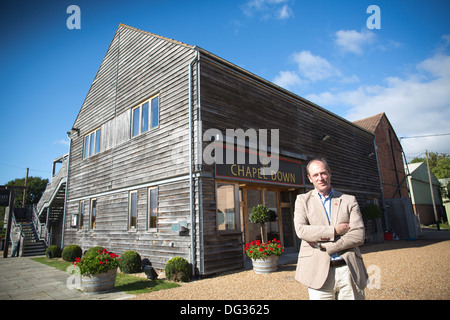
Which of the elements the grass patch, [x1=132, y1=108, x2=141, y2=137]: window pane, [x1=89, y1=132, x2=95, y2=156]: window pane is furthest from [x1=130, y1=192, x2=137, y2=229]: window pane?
[x1=89, y1=132, x2=95, y2=156]: window pane

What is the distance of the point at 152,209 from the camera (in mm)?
10008

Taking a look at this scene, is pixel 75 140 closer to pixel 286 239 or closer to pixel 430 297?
pixel 286 239

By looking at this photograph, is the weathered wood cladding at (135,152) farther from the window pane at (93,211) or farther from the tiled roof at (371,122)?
the tiled roof at (371,122)

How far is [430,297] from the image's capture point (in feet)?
16.5

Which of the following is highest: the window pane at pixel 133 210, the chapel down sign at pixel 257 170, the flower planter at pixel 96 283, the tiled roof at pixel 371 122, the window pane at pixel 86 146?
the tiled roof at pixel 371 122

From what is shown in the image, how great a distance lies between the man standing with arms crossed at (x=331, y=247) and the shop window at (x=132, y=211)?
933 centimetres

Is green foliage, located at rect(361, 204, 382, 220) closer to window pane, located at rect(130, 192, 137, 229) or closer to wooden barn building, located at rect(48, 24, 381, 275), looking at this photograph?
wooden barn building, located at rect(48, 24, 381, 275)

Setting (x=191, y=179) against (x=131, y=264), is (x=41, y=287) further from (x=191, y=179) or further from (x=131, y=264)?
(x=191, y=179)

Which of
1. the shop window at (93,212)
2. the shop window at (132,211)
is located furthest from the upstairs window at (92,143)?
the shop window at (132,211)

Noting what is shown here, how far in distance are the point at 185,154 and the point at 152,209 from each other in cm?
276

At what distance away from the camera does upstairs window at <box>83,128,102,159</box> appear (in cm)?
1412

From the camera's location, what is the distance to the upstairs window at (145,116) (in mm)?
10727

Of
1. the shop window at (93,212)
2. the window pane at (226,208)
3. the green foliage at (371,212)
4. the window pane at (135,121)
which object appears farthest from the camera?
the green foliage at (371,212)

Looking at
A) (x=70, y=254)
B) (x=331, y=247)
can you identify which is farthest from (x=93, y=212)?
(x=331, y=247)
